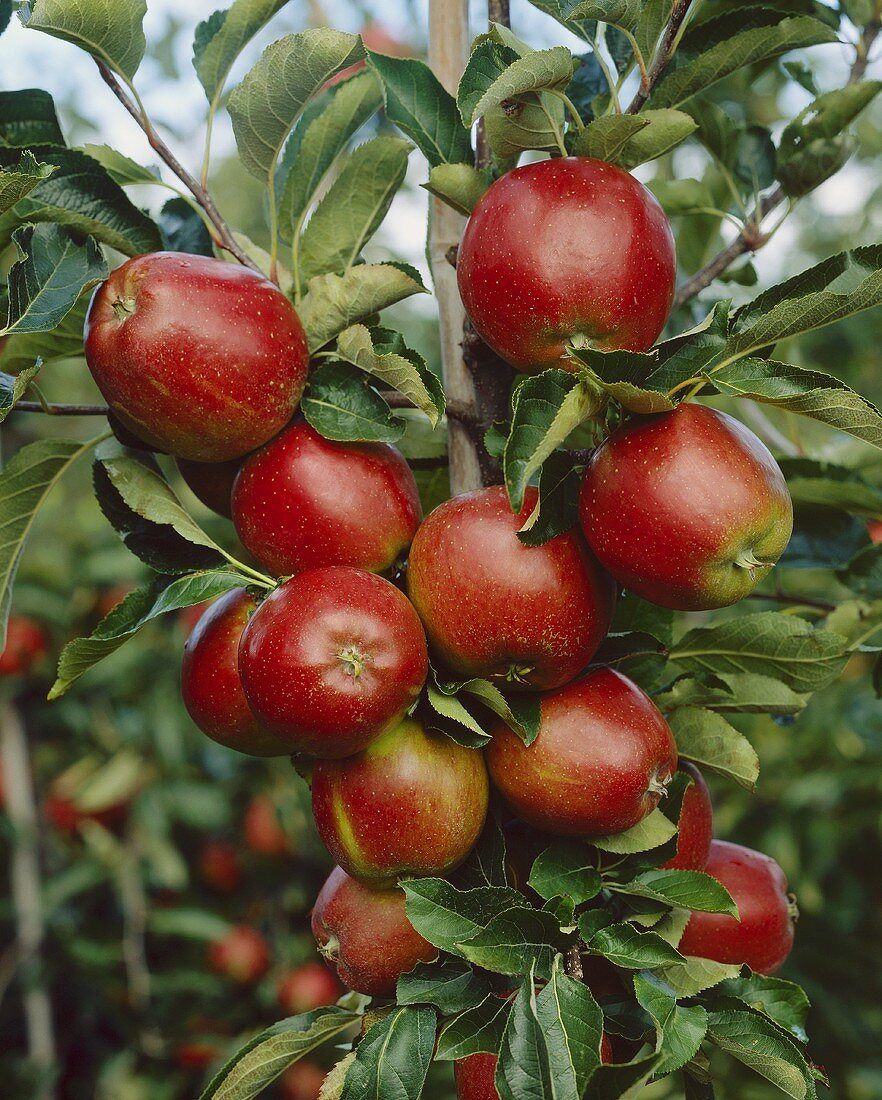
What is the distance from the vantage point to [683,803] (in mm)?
752

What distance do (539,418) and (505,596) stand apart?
122mm

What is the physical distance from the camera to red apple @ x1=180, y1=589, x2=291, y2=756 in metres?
0.74

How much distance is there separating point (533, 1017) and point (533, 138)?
596 millimetres

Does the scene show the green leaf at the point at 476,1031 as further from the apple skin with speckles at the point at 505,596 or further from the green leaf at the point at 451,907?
the apple skin with speckles at the point at 505,596

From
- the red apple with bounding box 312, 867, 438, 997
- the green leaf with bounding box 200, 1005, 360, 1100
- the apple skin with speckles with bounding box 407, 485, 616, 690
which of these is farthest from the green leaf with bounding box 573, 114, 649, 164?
the green leaf with bounding box 200, 1005, 360, 1100

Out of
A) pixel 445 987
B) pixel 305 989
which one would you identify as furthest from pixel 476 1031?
pixel 305 989

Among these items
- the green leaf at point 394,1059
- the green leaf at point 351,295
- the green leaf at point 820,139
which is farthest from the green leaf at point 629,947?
the green leaf at point 820,139

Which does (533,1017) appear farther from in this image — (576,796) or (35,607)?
(35,607)

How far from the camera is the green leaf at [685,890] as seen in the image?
0.65 m

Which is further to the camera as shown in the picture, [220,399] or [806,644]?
[806,644]

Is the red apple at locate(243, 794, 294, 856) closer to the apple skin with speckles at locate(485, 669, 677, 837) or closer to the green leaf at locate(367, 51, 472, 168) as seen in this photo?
the apple skin with speckles at locate(485, 669, 677, 837)

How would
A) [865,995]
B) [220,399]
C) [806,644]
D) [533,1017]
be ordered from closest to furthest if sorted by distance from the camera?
[533,1017], [220,399], [806,644], [865,995]

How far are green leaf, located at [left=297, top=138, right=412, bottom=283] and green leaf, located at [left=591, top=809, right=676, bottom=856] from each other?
0.50 m

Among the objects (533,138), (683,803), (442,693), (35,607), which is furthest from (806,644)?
(35,607)
